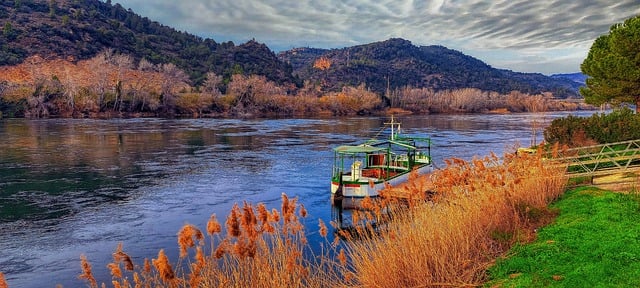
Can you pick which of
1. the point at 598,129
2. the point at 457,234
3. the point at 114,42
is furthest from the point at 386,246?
the point at 114,42

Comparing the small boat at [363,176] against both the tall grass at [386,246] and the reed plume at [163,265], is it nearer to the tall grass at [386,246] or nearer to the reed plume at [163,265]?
the tall grass at [386,246]

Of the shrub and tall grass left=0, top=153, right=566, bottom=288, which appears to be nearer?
tall grass left=0, top=153, right=566, bottom=288

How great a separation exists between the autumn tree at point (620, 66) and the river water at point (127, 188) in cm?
1018

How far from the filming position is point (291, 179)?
27.1 m

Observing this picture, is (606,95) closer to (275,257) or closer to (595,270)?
(595,270)

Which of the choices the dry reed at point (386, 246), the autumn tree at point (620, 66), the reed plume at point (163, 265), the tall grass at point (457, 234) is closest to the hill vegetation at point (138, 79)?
the autumn tree at point (620, 66)

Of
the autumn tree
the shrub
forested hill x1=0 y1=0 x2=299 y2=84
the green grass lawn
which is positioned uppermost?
forested hill x1=0 y1=0 x2=299 y2=84

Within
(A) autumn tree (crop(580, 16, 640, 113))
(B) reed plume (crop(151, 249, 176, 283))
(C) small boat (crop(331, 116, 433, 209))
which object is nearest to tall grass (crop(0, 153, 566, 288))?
(B) reed plume (crop(151, 249, 176, 283))

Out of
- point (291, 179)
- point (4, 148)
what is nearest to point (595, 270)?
point (291, 179)

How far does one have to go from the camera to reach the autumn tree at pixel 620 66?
25.3 meters

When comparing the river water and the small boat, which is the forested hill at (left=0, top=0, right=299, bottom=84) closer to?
the river water

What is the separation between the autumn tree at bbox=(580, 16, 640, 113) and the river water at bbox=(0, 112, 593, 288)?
10.2 meters

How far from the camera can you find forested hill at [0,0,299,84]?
111875mm

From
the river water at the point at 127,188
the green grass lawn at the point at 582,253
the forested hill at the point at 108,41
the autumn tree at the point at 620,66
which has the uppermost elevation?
the forested hill at the point at 108,41
